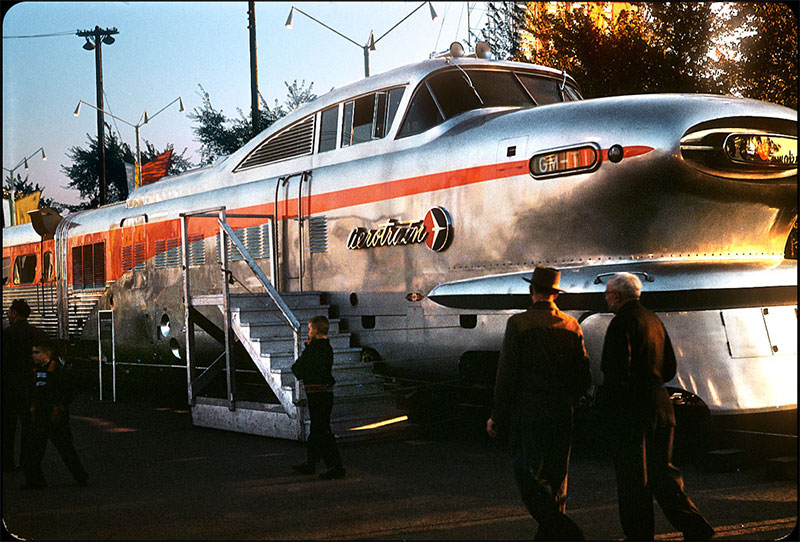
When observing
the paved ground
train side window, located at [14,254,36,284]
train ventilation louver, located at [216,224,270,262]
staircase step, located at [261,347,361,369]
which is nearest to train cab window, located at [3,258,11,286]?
train side window, located at [14,254,36,284]

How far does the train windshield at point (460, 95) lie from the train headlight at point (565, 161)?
1710 millimetres

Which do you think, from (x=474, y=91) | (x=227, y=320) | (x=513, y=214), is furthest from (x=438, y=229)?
(x=227, y=320)

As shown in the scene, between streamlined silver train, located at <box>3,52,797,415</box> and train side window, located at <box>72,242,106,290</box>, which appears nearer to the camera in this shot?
streamlined silver train, located at <box>3,52,797,415</box>

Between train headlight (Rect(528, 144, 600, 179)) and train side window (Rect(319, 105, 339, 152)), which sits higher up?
train side window (Rect(319, 105, 339, 152))

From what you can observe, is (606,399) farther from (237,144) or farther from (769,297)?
(237,144)

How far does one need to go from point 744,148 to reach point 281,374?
5.25m

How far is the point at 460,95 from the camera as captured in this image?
9.73 metres

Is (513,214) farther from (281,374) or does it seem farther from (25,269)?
(25,269)

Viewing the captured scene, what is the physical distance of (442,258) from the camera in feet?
29.4

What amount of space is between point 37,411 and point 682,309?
18.3ft

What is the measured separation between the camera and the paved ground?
612 centimetres

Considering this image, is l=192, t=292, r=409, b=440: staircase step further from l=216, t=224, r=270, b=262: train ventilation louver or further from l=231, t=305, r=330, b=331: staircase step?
l=216, t=224, r=270, b=262: train ventilation louver

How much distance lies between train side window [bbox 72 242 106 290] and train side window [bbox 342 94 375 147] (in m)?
6.33

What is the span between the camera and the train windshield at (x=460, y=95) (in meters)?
9.65
